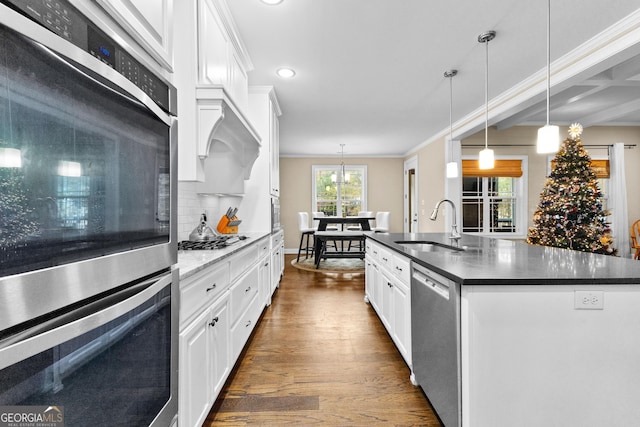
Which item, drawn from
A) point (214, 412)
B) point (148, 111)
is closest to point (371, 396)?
point (214, 412)

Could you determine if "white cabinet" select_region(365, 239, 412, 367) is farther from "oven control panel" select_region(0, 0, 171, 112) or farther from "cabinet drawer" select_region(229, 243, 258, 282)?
"oven control panel" select_region(0, 0, 171, 112)

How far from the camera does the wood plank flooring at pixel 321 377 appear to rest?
1.68m

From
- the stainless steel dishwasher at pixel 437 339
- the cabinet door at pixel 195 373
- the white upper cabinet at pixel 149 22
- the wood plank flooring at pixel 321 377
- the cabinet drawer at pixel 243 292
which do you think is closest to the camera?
the white upper cabinet at pixel 149 22

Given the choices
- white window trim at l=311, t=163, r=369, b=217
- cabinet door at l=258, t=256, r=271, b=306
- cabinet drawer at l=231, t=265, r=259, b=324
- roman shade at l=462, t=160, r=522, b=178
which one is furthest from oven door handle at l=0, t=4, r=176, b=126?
white window trim at l=311, t=163, r=369, b=217

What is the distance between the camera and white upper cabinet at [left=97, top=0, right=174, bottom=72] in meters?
0.85

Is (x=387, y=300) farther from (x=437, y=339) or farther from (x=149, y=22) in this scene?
(x=149, y=22)

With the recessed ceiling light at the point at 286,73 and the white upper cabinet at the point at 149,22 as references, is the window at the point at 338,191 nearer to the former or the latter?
the recessed ceiling light at the point at 286,73

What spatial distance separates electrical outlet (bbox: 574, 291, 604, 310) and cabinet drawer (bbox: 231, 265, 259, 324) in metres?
1.76

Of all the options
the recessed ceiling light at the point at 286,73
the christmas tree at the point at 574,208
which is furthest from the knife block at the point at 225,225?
the christmas tree at the point at 574,208

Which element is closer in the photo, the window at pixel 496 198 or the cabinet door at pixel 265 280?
the cabinet door at pixel 265 280

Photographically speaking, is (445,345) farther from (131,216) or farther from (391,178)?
(391,178)

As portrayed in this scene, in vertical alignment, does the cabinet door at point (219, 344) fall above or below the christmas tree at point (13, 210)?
below

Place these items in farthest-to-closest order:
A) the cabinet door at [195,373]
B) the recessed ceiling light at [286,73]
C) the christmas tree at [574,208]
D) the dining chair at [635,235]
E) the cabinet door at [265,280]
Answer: the dining chair at [635,235], the christmas tree at [574,208], the recessed ceiling light at [286,73], the cabinet door at [265,280], the cabinet door at [195,373]

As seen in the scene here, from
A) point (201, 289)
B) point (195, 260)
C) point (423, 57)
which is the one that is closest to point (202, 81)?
point (195, 260)
